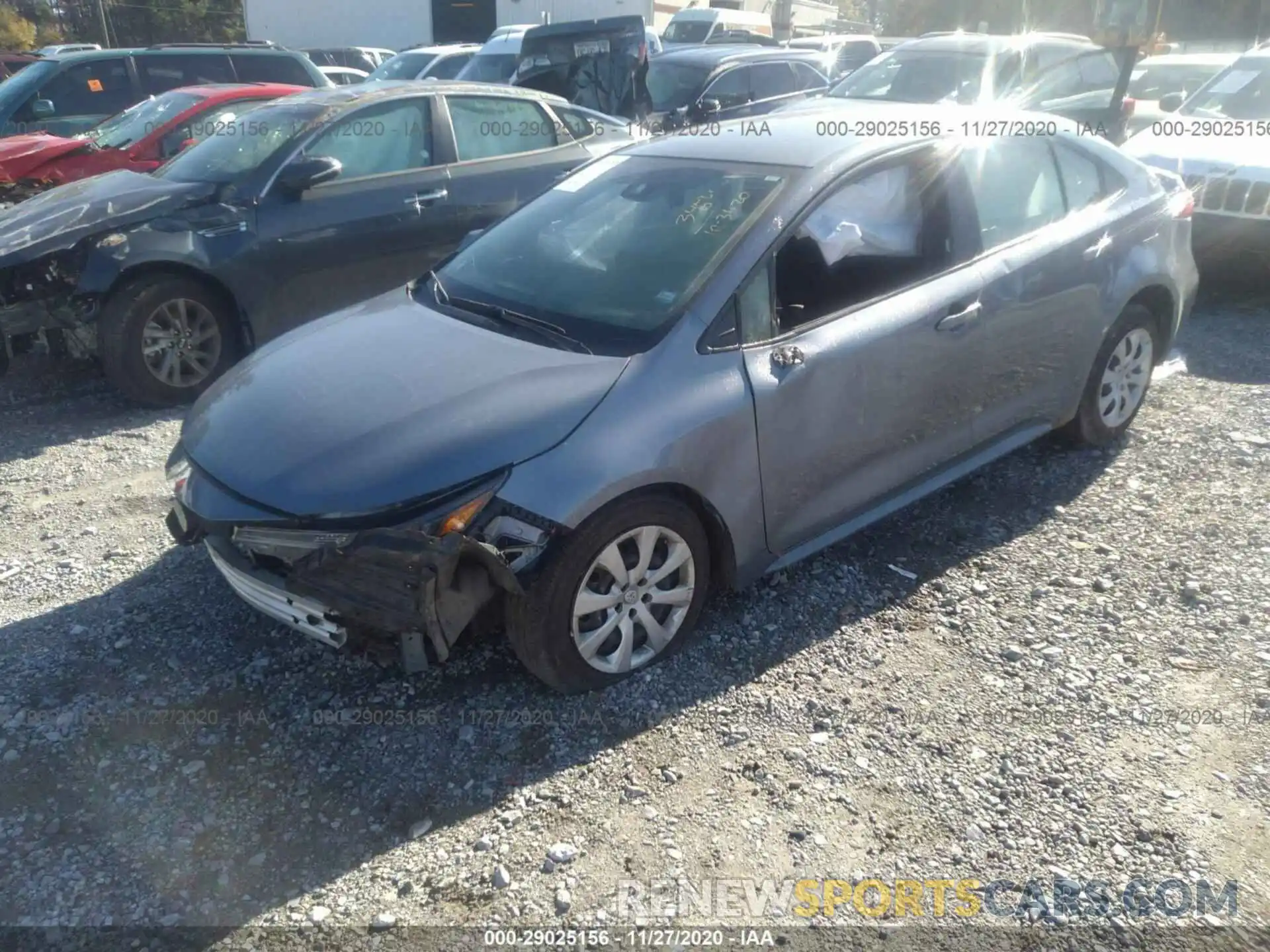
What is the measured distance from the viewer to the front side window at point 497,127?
6.66 metres

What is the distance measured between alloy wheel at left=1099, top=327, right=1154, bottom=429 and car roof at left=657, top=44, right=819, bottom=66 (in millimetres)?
8451

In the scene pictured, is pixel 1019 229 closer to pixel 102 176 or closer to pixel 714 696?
pixel 714 696

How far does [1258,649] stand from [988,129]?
224 centimetres

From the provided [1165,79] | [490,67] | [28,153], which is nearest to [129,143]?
[28,153]

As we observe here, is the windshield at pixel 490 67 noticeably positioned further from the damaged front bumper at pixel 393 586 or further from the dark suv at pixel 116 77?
the damaged front bumper at pixel 393 586

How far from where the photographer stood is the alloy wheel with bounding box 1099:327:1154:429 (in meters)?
4.72

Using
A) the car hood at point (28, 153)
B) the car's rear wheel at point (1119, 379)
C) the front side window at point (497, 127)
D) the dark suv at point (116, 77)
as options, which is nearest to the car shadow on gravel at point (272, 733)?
the car's rear wheel at point (1119, 379)

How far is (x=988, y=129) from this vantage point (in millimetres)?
4160

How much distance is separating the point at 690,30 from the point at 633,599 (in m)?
21.9

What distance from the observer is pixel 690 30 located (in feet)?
73.7

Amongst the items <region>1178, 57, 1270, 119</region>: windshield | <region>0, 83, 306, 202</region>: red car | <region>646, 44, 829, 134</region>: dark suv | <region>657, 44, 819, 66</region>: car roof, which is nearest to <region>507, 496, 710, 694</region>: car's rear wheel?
<region>0, 83, 306, 202</region>: red car

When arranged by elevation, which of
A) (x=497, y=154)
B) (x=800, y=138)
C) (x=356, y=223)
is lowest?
(x=356, y=223)

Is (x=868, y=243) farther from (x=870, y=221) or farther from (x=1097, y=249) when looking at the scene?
(x=1097, y=249)

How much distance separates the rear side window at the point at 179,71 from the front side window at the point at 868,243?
9.82 meters
